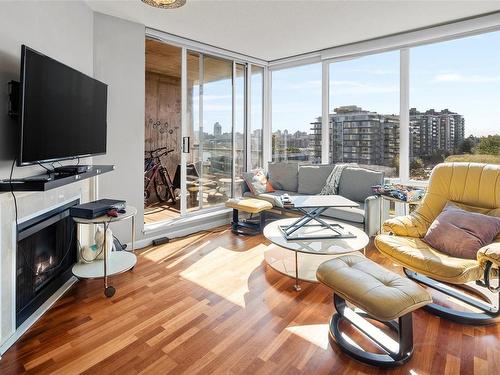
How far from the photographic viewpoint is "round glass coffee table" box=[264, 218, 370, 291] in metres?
2.56

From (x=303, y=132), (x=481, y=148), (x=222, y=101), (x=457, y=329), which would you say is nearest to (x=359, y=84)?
(x=303, y=132)

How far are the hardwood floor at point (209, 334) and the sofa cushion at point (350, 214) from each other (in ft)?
3.78

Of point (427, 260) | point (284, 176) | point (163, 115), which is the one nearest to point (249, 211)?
point (284, 176)

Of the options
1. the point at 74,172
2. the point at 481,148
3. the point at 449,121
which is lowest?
the point at 74,172

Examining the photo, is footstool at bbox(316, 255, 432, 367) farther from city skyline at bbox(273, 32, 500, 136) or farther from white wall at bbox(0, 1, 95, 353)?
city skyline at bbox(273, 32, 500, 136)

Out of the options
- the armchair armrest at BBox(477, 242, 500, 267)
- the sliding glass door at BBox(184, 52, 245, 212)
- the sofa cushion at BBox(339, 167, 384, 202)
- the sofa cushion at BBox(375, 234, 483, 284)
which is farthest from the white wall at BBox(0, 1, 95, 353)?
the sofa cushion at BBox(339, 167, 384, 202)

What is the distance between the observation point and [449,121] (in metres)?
3.59

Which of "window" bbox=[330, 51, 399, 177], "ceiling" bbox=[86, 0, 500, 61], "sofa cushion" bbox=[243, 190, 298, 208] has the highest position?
"ceiling" bbox=[86, 0, 500, 61]

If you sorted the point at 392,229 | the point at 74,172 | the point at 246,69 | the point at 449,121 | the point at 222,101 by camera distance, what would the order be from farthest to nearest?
the point at 246,69 < the point at 222,101 < the point at 449,121 < the point at 392,229 < the point at 74,172

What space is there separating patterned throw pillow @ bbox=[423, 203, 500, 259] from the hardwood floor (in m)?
0.51

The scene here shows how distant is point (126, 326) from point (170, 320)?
0.28 m

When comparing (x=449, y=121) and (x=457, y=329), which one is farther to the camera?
(x=449, y=121)

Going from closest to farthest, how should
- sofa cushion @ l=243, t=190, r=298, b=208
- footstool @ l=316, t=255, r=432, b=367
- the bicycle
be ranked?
footstool @ l=316, t=255, r=432, b=367, sofa cushion @ l=243, t=190, r=298, b=208, the bicycle

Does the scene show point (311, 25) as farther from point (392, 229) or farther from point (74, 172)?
point (74, 172)
